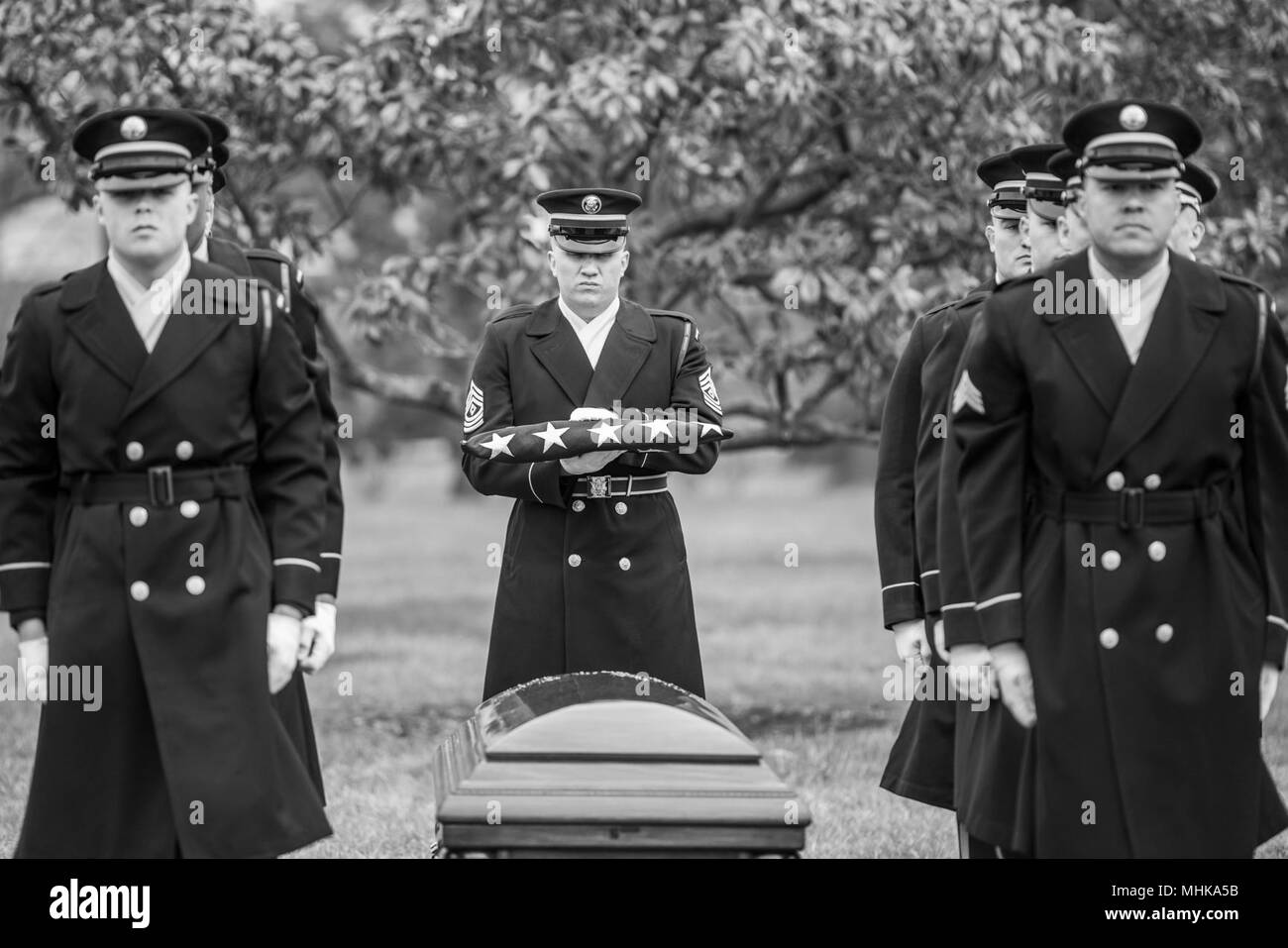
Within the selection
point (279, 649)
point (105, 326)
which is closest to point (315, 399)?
point (105, 326)

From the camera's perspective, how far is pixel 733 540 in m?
24.5

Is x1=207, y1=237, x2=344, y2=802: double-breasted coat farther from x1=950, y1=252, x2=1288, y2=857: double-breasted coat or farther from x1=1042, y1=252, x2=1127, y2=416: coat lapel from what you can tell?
x1=1042, y1=252, x2=1127, y2=416: coat lapel

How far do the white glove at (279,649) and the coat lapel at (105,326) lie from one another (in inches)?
25.9

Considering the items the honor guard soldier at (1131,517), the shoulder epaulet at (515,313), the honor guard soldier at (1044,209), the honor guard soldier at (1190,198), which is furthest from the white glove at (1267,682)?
the shoulder epaulet at (515,313)

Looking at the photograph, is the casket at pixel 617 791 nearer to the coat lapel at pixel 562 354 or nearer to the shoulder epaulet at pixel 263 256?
the shoulder epaulet at pixel 263 256

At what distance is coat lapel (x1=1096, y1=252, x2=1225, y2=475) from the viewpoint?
4.10 m

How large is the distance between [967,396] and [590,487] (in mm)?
1837

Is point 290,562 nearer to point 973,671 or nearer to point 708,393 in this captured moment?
point 973,671

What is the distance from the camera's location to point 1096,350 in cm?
416

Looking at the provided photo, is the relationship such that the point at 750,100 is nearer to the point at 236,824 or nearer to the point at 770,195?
the point at 770,195

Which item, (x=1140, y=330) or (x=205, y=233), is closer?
(x=1140, y=330)

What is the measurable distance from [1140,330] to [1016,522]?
52 cm
